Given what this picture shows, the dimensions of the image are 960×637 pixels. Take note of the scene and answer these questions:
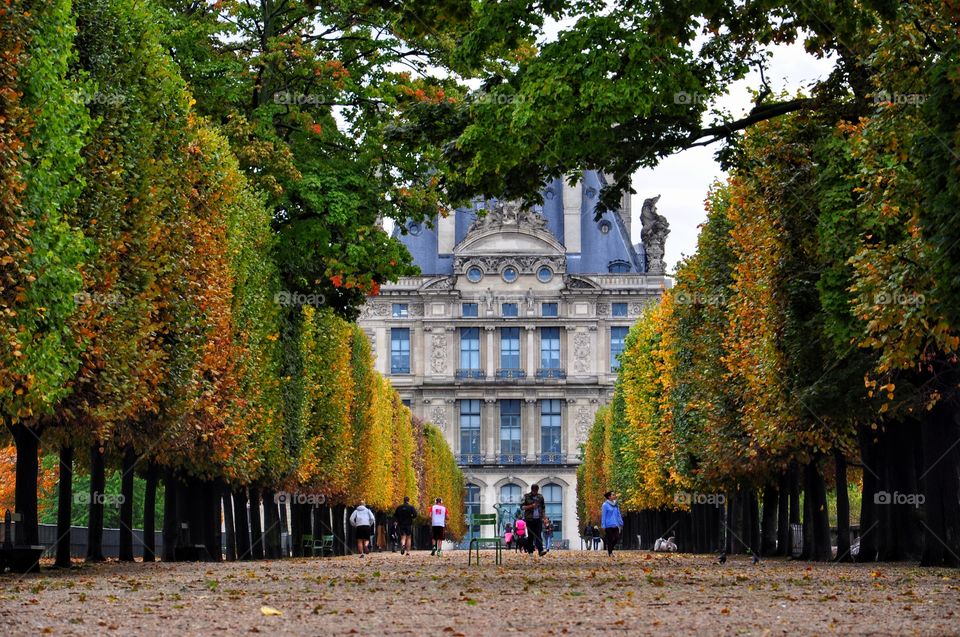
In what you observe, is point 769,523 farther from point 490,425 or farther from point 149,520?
point 490,425

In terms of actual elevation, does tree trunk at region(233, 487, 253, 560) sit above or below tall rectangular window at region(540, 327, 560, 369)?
below

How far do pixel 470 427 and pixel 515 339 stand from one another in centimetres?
881

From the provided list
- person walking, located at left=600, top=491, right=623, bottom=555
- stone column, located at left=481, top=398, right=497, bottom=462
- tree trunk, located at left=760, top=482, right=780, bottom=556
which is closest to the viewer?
person walking, located at left=600, top=491, right=623, bottom=555

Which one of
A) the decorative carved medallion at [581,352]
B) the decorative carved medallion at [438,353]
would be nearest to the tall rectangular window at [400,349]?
the decorative carved medallion at [438,353]

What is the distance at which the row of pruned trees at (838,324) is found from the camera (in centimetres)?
2238

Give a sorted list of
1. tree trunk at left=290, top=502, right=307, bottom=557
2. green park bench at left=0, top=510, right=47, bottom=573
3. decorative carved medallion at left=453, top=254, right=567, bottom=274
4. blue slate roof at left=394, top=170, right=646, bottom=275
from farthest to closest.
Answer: blue slate roof at left=394, top=170, right=646, bottom=275 → decorative carved medallion at left=453, top=254, right=567, bottom=274 → tree trunk at left=290, top=502, right=307, bottom=557 → green park bench at left=0, top=510, right=47, bottom=573

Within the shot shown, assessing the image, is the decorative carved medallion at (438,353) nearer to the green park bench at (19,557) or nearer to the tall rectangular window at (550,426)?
the tall rectangular window at (550,426)

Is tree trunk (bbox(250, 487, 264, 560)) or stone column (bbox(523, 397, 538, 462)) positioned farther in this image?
stone column (bbox(523, 397, 538, 462))

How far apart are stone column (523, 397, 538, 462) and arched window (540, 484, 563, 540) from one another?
3359mm

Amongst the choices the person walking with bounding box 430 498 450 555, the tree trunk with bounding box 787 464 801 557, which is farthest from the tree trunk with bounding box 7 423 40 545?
the tree trunk with bounding box 787 464 801 557

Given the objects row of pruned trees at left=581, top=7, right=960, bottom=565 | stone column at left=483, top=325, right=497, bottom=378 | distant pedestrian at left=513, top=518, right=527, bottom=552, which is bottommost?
distant pedestrian at left=513, top=518, right=527, bottom=552

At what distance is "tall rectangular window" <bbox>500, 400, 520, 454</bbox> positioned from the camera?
14588 cm

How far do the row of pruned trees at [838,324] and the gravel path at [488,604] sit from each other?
3.98 metres

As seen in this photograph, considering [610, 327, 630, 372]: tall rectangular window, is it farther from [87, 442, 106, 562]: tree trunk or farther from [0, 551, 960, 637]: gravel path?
[0, 551, 960, 637]: gravel path
